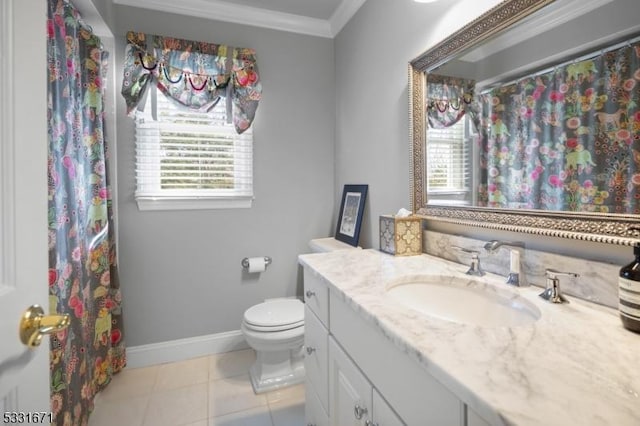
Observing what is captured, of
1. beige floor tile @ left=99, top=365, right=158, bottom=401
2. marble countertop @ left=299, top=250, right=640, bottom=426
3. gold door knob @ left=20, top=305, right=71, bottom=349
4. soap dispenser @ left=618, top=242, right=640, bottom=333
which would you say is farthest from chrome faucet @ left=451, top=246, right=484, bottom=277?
beige floor tile @ left=99, top=365, right=158, bottom=401

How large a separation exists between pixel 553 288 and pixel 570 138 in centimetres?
43

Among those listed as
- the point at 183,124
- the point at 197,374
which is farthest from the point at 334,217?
the point at 197,374

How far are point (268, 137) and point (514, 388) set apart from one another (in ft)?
7.03

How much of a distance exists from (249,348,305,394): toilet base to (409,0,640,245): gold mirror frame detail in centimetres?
123

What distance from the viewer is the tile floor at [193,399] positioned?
5.43ft

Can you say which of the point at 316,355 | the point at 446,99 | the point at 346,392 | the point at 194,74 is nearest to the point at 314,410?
the point at 316,355

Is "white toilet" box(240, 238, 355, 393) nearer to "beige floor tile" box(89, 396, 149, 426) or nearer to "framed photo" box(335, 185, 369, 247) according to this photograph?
"framed photo" box(335, 185, 369, 247)

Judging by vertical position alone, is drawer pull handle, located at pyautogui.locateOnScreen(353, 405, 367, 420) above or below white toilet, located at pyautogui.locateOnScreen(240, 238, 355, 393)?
above

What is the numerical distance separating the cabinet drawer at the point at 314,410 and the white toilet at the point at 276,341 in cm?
45

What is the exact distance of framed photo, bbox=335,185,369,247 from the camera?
2109 millimetres

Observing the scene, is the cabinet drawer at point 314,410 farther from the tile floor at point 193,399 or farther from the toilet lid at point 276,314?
the toilet lid at point 276,314

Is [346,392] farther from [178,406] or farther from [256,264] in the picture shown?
[256,264]

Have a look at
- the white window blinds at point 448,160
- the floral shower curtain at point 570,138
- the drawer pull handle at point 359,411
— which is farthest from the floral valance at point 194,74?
the drawer pull handle at point 359,411

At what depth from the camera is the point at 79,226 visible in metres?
1.55
